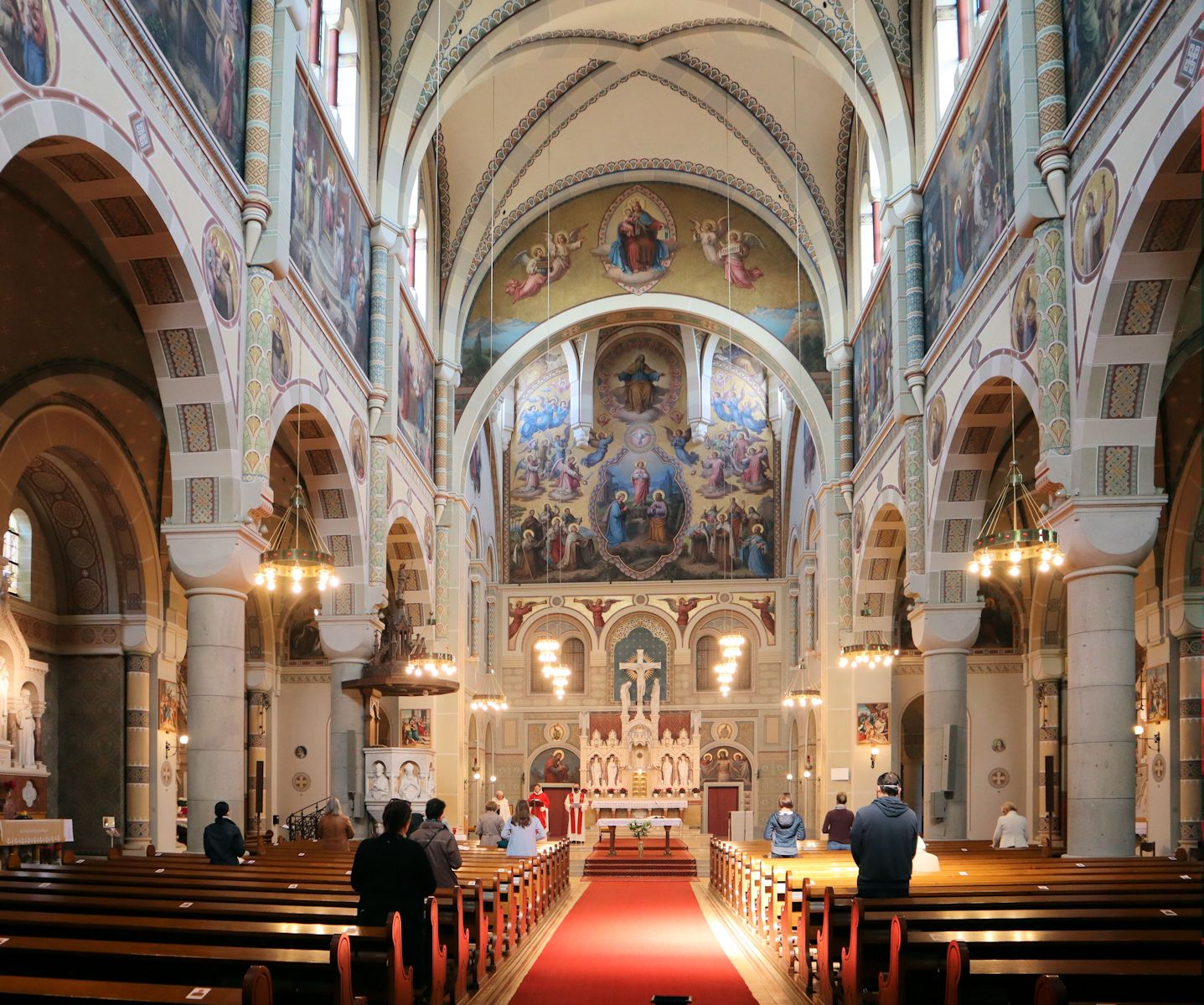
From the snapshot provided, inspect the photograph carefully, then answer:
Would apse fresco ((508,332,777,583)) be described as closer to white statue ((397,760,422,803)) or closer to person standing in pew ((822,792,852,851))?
white statue ((397,760,422,803))

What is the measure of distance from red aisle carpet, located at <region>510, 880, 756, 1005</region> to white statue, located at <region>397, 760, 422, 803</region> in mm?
3237

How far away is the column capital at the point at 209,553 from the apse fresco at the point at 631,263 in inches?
626

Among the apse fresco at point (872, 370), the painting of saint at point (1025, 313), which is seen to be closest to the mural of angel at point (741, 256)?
the apse fresco at point (872, 370)

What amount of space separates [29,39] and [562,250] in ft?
70.1

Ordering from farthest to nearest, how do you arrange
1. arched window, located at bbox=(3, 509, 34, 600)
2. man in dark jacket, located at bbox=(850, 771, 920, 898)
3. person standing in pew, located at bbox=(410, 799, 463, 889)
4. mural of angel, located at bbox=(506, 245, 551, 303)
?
mural of angel, located at bbox=(506, 245, 551, 303), arched window, located at bbox=(3, 509, 34, 600), person standing in pew, located at bbox=(410, 799, 463, 889), man in dark jacket, located at bbox=(850, 771, 920, 898)

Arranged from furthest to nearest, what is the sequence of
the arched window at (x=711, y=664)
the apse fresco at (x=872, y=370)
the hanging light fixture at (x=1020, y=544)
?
1. the arched window at (x=711, y=664)
2. the apse fresco at (x=872, y=370)
3. the hanging light fixture at (x=1020, y=544)

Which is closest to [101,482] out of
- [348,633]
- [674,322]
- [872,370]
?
[348,633]

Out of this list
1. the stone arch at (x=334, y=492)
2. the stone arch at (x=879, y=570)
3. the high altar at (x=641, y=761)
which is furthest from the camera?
the high altar at (x=641, y=761)

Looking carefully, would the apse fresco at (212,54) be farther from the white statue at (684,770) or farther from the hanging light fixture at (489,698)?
the white statue at (684,770)

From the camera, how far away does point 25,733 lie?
18047 mm

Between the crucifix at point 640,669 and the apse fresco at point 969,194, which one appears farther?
the crucifix at point 640,669

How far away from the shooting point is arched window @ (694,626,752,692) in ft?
132

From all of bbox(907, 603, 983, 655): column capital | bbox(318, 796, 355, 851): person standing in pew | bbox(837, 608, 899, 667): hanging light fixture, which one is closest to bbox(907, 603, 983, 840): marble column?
bbox(907, 603, 983, 655): column capital

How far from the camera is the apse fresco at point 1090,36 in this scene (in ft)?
37.6
